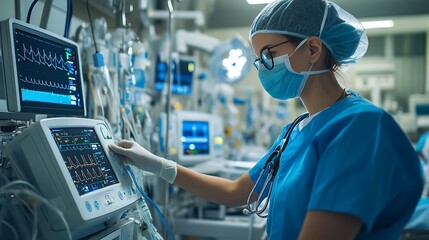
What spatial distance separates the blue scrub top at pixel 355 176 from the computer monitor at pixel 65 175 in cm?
52

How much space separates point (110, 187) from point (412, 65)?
6920mm

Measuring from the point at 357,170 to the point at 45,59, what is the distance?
1.00 m

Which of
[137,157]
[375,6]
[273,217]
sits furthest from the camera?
[375,6]

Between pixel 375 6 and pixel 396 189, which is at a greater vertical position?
pixel 375 6

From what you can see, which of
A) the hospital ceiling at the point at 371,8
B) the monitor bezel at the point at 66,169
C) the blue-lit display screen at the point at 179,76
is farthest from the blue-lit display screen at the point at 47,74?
the blue-lit display screen at the point at 179,76

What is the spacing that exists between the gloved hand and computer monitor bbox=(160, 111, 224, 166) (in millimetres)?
1036

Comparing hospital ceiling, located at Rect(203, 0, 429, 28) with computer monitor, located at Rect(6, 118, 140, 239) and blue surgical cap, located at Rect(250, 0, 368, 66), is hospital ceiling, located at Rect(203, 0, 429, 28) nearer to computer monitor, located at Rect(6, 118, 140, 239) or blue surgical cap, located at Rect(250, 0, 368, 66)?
blue surgical cap, located at Rect(250, 0, 368, 66)

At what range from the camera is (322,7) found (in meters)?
1.23

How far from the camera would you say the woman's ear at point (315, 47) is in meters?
1.19

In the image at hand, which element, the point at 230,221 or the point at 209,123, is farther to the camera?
the point at 209,123

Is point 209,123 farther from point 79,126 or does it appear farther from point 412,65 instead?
point 412,65

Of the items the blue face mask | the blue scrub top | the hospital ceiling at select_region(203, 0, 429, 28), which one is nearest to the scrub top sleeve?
the blue scrub top

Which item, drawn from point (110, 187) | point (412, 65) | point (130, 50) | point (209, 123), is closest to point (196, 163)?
point (209, 123)

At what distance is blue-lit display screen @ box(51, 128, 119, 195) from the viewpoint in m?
1.04
